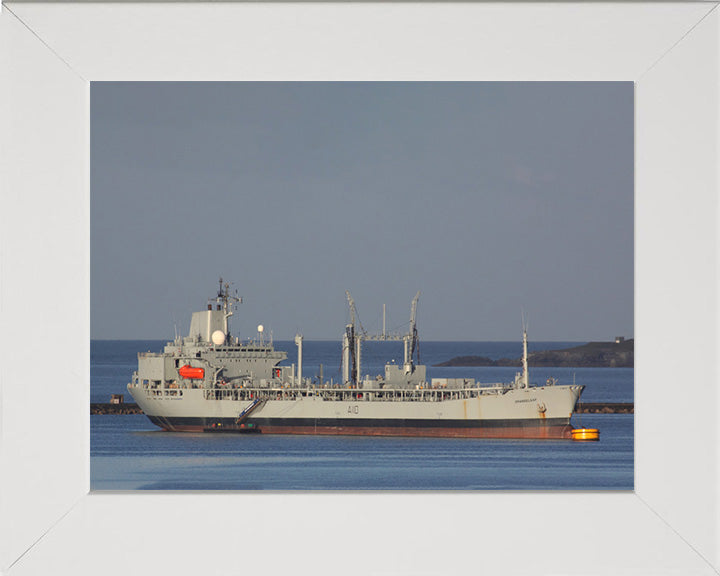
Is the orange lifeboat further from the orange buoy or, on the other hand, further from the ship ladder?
the orange buoy

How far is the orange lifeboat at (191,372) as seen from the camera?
15784mm

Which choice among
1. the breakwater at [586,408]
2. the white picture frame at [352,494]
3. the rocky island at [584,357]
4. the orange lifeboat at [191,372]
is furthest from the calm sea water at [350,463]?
the rocky island at [584,357]

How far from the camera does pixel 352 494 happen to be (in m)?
4.02

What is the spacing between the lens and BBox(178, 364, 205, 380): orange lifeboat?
15784mm

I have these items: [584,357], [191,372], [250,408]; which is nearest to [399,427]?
[250,408]

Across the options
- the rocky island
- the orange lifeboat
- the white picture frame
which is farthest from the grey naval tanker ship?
the rocky island

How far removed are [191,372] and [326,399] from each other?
226 cm

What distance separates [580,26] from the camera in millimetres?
3174

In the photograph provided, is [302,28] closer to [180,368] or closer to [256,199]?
[180,368]

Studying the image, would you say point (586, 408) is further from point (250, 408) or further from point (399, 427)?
point (250, 408)

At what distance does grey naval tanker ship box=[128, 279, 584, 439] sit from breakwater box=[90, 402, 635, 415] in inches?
431
